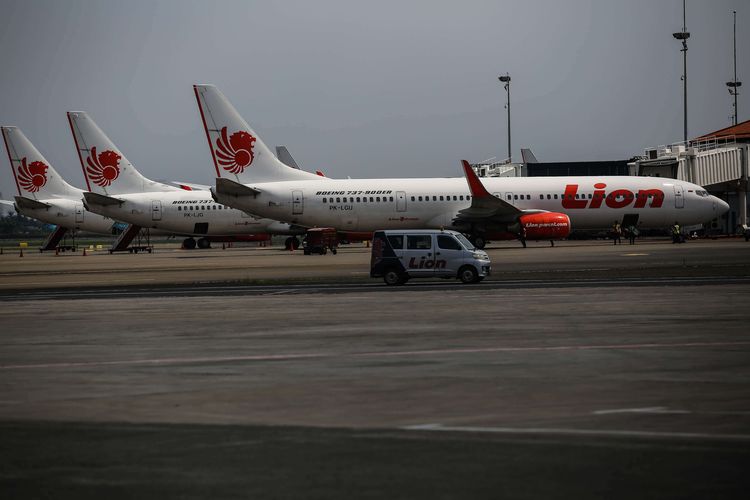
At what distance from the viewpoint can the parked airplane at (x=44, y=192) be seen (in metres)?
111

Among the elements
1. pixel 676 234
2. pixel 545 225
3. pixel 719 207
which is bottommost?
pixel 676 234

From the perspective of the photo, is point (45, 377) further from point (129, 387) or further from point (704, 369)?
point (704, 369)

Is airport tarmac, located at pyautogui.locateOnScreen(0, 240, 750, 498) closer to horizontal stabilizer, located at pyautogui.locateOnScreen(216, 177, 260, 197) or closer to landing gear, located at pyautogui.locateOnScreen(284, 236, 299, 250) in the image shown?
horizontal stabilizer, located at pyautogui.locateOnScreen(216, 177, 260, 197)

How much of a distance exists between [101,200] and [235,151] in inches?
586

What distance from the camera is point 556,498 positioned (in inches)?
381

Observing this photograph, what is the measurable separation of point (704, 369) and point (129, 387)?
8.79 metres

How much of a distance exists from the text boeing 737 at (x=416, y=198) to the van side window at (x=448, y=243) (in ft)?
116

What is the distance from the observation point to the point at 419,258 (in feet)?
143

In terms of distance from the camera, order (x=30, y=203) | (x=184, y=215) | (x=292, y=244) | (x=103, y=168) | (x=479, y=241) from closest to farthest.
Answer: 1. (x=479, y=241)
2. (x=184, y=215)
3. (x=292, y=244)
4. (x=103, y=168)
5. (x=30, y=203)

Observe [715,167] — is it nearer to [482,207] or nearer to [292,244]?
[482,207]

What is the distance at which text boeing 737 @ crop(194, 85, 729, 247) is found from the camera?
79.6m

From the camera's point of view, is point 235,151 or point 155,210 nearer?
point 235,151

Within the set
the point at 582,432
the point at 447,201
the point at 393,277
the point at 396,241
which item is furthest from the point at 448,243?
the point at 447,201

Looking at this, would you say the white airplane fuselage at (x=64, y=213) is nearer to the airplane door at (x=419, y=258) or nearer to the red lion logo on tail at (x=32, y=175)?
the red lion logo on tail at (x=32, y=175)
